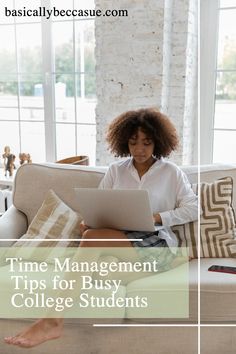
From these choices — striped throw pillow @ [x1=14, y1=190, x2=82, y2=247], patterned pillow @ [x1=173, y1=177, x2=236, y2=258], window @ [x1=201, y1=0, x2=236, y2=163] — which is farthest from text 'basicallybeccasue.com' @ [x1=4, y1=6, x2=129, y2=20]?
patterned pillow @ [x1=173, y1=177, x2=236, y2=258]

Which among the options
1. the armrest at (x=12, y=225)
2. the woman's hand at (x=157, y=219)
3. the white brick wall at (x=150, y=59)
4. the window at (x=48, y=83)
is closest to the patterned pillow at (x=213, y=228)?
Answer: the woman's hand at (x=157, y=219)

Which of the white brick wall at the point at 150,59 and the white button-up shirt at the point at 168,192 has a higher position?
the white brick wall at the point at 150,59

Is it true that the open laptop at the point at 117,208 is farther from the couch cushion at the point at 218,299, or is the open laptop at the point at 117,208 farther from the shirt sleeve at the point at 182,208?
the couch cushion at the point at 218,299

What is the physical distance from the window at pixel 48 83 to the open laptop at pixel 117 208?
148 centimetres

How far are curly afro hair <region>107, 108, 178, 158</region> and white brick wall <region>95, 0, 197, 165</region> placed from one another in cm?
81

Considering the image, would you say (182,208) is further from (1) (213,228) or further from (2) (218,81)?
(2) (218,81)

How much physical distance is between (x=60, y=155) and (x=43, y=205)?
1.28 m

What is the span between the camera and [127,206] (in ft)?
5.96

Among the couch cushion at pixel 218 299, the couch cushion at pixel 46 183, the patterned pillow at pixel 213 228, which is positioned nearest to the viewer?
the couch cushion at pixel 218 299

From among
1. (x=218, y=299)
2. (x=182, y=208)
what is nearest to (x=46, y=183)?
(x=182, y=208)

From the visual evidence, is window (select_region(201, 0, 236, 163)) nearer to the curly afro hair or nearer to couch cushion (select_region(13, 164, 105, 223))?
the curly afro hair

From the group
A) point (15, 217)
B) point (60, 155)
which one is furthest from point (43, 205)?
point (60, 155)

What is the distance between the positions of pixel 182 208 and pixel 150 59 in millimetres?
Result: 1256

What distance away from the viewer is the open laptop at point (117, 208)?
1792mm
